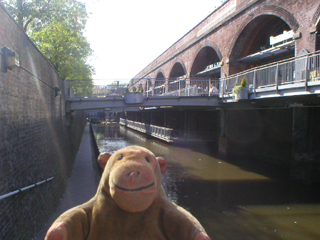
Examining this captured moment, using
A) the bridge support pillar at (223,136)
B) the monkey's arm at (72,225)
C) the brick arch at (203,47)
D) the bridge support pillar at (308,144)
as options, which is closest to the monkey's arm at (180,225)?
the monkey's arm at (72,225)

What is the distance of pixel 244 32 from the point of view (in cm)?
1723

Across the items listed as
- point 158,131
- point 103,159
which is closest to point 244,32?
point 158,131

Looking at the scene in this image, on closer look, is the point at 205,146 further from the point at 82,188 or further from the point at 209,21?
the point at 82,188

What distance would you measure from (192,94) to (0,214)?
14.3 m

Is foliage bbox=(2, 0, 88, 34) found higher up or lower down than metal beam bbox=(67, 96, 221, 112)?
higher up

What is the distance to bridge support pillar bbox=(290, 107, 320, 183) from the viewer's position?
11.5 m

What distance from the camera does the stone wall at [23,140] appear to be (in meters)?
4.54

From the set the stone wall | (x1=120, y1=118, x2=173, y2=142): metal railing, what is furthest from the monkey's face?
(x1=120, y1=118, x2=173, y2=142): metal railing

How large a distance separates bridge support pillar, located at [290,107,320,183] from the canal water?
21.7 inches

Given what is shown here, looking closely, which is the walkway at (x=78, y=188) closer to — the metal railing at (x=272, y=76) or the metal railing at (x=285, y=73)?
the metal railing at (x=272, y=76)

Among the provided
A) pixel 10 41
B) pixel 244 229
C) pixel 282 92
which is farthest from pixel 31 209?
pixel 282 92

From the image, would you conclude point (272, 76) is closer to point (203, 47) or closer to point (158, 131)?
point (203, 47)

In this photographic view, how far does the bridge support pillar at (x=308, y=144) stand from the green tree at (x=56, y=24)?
33.6 feet

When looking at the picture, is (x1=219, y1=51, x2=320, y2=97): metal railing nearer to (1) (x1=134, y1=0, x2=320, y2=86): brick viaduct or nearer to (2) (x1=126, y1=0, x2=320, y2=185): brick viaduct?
(2) (x1=126, y1=0, x2=320, y2=185): brick viaduct
